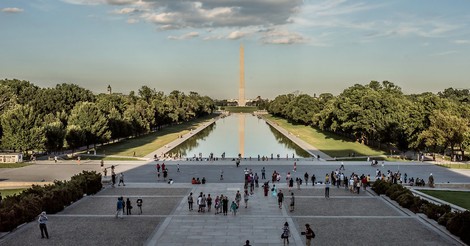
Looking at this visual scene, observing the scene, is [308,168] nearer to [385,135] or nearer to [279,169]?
[279,169]

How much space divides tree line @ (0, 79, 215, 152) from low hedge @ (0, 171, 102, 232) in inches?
1064

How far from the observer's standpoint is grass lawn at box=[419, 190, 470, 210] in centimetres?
3084

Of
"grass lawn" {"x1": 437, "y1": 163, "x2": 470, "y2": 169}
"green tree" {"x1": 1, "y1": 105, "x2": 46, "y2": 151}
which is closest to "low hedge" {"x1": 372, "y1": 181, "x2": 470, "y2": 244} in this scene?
"grass lawn" {"x1": 437, "y1": 163, "x2": 470, "y2": 169}

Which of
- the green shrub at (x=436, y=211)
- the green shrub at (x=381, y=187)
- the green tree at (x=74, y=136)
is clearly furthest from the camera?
the green tree at (x=74, y=136)

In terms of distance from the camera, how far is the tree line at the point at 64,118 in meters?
56.3

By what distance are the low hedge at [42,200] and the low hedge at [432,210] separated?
22.1m

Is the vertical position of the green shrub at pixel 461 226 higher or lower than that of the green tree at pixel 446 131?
lower

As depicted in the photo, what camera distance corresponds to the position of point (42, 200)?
2636 centimetres

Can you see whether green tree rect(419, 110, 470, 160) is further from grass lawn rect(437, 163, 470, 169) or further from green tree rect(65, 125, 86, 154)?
green tree rect(65, 125, 86, 154)

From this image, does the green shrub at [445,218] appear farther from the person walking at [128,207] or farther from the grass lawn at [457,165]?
the grass lawn at [457,165]

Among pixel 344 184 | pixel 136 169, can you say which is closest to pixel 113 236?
pixel 344 184

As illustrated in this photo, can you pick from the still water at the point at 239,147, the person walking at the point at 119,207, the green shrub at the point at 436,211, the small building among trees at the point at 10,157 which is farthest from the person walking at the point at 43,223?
the still water at the point at 239,147

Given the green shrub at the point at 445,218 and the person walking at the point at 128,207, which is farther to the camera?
the person walking at the point at 128,207

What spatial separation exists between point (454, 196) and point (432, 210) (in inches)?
402
